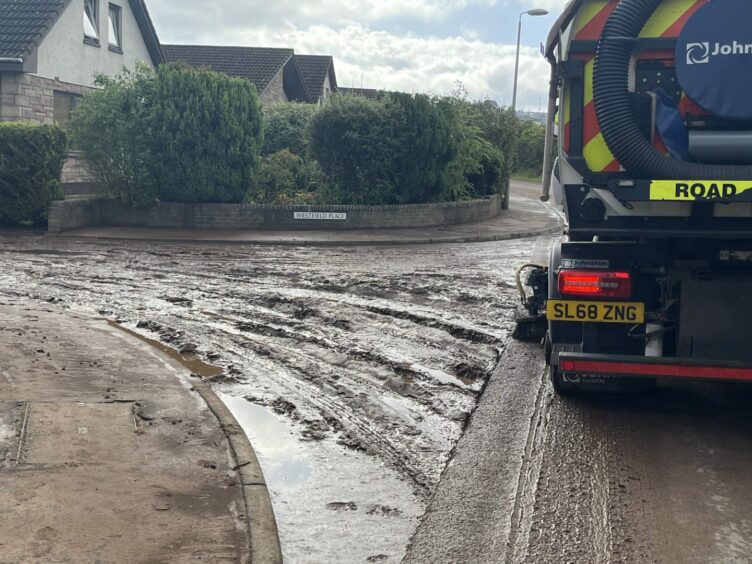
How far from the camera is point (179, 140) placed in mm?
20719

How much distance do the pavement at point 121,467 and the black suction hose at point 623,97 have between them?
10.7ft

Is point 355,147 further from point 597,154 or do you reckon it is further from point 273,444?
point 273,444

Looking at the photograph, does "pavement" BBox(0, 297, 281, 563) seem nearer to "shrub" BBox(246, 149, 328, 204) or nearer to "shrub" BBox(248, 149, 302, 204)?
"shrub" BBox(248, 149, 302, 204)

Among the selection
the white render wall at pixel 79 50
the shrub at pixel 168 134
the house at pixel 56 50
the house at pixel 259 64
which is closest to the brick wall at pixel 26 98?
the house at pixel 56 50

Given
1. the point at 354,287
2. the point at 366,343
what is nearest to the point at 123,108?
the point at 354,287

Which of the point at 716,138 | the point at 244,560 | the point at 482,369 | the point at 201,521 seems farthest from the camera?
the point at 482,369

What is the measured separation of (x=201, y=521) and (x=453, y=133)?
63.1 feet

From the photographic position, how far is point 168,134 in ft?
67.7

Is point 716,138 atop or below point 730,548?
atop

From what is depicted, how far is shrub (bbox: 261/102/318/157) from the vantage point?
2634cm

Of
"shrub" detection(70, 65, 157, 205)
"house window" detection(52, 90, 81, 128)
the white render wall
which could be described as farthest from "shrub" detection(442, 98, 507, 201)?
"house window" detection(52, 90, 81, 128)

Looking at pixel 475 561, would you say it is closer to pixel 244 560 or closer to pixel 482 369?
pixel 244 560

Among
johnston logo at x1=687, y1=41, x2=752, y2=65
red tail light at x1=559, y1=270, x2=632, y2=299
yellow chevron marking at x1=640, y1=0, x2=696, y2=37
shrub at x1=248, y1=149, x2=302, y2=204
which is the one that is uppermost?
yellow chevron marking at x1=640, y1=0, x2=696, y2=37

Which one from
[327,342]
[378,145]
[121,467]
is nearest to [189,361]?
[327,342]
